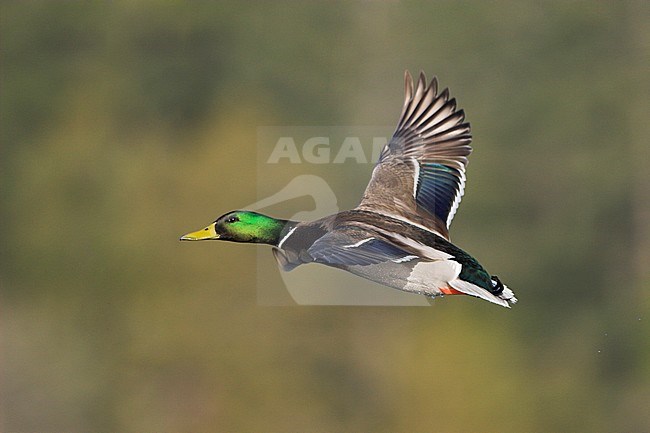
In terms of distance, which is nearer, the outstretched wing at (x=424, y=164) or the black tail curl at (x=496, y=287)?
the black tail curl at (x=496, y=287)

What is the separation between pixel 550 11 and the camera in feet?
35.9

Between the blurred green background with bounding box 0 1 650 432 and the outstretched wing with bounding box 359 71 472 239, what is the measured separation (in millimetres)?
5163

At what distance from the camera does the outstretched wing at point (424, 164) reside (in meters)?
3.41

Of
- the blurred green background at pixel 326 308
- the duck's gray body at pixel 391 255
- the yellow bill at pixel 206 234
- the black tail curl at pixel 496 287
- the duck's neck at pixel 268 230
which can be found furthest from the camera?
the blurred green background at pixel 326 308

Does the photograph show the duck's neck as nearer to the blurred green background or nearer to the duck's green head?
the duck's green head

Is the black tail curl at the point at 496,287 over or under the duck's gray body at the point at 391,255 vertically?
under

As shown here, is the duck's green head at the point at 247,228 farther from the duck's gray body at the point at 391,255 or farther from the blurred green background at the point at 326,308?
the blurred green background at the point at 326,308

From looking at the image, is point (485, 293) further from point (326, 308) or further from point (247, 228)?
point (326, 308)

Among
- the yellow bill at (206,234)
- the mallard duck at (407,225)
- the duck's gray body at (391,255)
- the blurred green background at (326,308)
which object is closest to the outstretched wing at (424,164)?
the mallard duck at (407,225)

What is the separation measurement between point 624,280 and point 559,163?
1.05 m

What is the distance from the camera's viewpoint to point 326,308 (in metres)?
9.91

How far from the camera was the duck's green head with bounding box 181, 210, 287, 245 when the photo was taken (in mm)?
3539

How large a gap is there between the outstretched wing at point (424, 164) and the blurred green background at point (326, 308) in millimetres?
5163

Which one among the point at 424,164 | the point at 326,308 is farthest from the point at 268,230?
the point at 326,308
